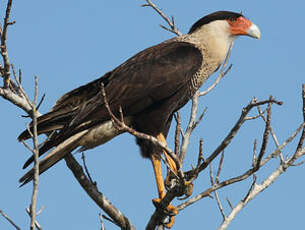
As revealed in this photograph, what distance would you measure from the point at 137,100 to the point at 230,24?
4.94 feet

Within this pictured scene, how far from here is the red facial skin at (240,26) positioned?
5.00 meters

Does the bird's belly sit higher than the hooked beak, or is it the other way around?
the hooked beak

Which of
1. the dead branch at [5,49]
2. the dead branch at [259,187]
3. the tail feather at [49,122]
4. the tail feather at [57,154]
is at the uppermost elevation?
the dead branch at [5,49]

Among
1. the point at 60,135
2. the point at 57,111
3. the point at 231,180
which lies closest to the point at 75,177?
the point at 60,135

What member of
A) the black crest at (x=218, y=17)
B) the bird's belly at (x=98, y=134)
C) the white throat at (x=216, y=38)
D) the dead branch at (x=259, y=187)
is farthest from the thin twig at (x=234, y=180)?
the black crest at (x=218, y=17)

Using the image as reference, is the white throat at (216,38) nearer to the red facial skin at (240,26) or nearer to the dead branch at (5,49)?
the red facial skin at (240,26)

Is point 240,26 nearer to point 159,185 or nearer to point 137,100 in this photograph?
point 137,100

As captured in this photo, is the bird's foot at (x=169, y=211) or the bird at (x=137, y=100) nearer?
the bird's foot at (x=169, y=211)

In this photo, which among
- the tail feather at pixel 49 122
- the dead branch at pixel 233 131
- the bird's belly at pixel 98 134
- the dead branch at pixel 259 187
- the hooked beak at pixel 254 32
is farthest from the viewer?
the hooked beak at pixel 254 32

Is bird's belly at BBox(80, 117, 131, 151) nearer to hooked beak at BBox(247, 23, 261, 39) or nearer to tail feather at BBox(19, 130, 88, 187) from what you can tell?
tail feather at BBox(19, 130, 88, 187)

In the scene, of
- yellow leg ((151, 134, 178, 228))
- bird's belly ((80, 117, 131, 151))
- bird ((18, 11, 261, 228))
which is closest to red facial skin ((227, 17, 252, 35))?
bird ((18, 11, 261, 228))

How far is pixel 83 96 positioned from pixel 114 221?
3.78 ft

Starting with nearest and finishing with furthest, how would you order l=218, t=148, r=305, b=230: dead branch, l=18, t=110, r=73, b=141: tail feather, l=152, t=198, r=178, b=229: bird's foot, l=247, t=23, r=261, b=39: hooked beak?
l=218, t=148, r=305, b=230: dead branch
l=152, t=198, r=178, b=229: bird's foot
l=18, t=110, r=73, b=141: tail feather
l=247, t=23, r=261, b=39: hooked beak

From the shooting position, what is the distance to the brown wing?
403 cm
